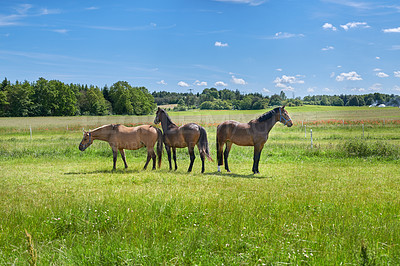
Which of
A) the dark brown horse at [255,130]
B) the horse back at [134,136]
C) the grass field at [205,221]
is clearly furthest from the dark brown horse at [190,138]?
the grass field at [205,221]

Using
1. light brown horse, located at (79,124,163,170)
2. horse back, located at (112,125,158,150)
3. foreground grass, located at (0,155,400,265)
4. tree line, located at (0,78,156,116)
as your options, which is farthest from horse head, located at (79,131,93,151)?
tree line, located at (0,78,156,116)

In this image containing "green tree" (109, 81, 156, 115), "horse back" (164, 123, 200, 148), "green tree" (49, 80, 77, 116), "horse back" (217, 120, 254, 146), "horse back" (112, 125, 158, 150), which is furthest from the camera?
"green tree" (49, 80, 77, 116)

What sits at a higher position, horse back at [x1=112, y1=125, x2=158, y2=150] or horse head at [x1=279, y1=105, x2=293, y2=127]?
horse head at [x1=279, y1=105, x2=293, y2=127]

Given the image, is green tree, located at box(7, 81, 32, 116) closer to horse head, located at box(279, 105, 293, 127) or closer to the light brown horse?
the light brown horse

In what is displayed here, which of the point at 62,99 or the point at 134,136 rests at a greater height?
the point at 62,99

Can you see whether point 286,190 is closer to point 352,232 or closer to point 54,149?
point 352,232

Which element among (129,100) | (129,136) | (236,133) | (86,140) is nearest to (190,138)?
(236,133)

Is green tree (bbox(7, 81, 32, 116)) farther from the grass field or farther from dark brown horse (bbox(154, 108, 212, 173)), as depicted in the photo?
dark brown horse (bbox(154, 108, 212, 173))

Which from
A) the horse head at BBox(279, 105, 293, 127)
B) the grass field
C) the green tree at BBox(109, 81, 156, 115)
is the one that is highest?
the green tree at BBox(109, 81, 156, 115)

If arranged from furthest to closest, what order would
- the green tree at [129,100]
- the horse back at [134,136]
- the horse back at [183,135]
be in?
1. the green tree at [129,100]
2. the horse back at [134,136]
3. the horse back at [183,135]

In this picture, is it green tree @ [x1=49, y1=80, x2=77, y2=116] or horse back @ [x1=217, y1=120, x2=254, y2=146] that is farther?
green tree @ [x1=49, y1=80, x2=77, y2=116]

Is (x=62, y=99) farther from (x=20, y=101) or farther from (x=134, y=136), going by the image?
(x=134, y=136)

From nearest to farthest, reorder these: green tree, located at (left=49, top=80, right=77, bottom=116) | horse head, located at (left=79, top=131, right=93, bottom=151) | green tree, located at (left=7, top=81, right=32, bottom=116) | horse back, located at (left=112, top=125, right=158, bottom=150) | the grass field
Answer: the grass field < horse back, located at (left=112, top=125, right=158, bottom=150) < horse head, located at (left=79, top=131, right=93, bottom=151) < green tree, located at (left=7, top=81, right=32, bottom=116) < green tree, located at (left=49, top=80, right=77, bottom=116)

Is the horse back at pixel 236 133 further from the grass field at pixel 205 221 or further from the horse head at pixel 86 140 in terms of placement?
the horse head at pixel 86 140
